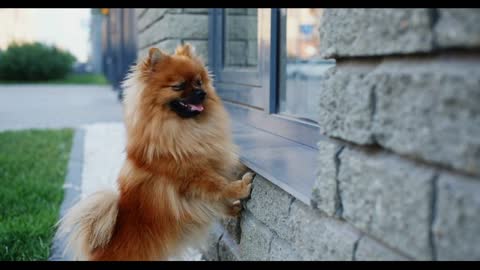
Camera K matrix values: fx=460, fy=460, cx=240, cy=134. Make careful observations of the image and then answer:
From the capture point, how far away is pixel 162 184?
2.34 m

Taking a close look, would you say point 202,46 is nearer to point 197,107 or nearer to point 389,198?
point 197,107

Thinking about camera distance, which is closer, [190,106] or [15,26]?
[190,106]

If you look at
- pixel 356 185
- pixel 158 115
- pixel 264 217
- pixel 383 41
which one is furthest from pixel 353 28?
pixel 158 115

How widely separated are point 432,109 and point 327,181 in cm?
49

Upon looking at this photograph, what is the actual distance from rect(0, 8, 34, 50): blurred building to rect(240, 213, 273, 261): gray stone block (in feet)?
78.2

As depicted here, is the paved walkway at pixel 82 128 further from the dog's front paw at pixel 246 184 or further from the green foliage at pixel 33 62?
the green foliage at pixel 33 62

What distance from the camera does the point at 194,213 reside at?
241 cm

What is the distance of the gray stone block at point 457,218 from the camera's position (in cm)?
94

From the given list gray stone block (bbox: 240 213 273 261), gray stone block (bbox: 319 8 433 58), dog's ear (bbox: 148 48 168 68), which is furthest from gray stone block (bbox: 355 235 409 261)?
dog's ear (bbox: 148 48 168 68)

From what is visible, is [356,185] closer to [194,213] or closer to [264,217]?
[264,217]

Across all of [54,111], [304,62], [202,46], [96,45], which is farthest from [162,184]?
[96,45]

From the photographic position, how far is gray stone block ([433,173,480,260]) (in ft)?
3.09

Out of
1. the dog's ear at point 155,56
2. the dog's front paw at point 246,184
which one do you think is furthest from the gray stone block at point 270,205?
the dog's ear at point 155,56

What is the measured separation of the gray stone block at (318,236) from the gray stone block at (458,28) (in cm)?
62
